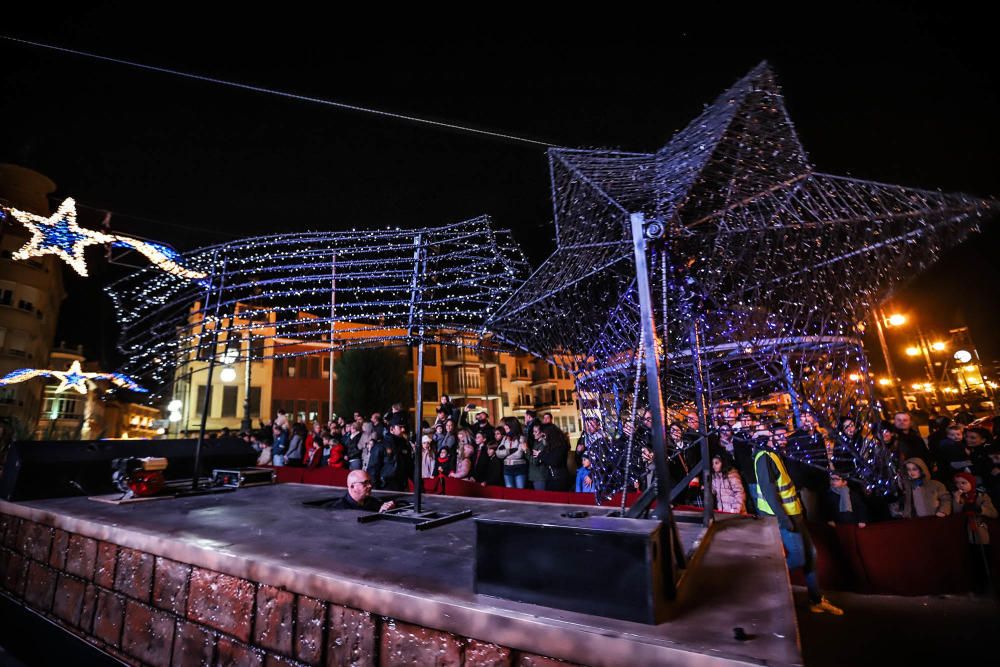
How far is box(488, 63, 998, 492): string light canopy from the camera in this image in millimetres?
2377

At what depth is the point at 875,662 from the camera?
13.5 feet

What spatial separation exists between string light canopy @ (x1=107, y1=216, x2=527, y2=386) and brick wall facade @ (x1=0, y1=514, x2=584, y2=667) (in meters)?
1.54

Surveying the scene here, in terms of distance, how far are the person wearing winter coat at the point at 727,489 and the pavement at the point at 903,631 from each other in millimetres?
1344

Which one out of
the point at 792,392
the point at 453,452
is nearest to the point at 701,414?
the point at 792,392

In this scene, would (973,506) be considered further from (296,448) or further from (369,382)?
(369,382)

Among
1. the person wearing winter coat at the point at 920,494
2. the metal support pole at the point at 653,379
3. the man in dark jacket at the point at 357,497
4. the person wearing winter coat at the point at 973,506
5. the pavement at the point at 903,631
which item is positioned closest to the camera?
the metal support pole at the point at 653,379

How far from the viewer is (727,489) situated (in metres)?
6.97

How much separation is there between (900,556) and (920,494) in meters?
1.06

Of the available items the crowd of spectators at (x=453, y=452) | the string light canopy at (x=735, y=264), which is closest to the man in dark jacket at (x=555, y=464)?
the crowd of spectators at (x=453, y=452)

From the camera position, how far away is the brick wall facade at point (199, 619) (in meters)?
1.76

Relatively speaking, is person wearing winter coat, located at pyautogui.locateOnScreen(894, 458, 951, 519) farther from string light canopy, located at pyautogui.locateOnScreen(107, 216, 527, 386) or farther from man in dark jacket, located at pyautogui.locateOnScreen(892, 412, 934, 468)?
string light canopy, located at pyautogui.locateOnScreen(107, 216, 527, 386)

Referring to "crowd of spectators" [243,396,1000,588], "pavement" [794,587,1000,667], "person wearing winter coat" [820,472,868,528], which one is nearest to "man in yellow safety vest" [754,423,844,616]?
"pavement" [794,587,1000,667]

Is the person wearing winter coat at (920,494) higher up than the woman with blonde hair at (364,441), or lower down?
lower down

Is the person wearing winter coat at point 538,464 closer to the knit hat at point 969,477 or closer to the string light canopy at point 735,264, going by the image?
the string light canopy at point 735,264
